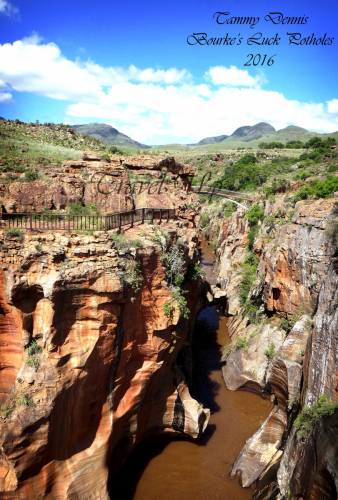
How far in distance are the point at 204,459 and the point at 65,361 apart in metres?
8.86

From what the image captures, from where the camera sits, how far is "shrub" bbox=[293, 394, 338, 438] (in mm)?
9859

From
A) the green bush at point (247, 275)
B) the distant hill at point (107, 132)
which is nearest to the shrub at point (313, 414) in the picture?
the green bush at point (247, 275)

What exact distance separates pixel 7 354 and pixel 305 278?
594 inches

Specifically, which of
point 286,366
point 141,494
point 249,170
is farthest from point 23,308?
point 249,170

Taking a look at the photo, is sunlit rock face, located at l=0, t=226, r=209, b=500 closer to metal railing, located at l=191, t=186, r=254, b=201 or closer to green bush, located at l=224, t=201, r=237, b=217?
metal railing, located at l=191, t=186, r=254, b=201

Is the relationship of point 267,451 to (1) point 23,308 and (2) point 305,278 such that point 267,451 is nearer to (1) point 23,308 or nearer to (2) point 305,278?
(2) point 305,278

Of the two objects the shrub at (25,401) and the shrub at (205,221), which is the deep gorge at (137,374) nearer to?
the shrub at (25,401)

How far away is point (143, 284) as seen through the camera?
12.5m

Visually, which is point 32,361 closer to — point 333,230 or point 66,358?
point 66,358

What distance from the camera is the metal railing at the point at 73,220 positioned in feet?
39.5

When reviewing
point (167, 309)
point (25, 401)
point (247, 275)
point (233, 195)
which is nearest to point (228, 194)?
point (233, 195)

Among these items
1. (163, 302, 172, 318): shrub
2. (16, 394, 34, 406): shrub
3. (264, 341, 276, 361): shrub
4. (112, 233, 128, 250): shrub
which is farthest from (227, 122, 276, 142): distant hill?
(16, 394, 34, 406): shrub

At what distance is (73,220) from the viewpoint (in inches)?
482

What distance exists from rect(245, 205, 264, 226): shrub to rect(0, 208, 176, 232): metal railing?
19.4 m
